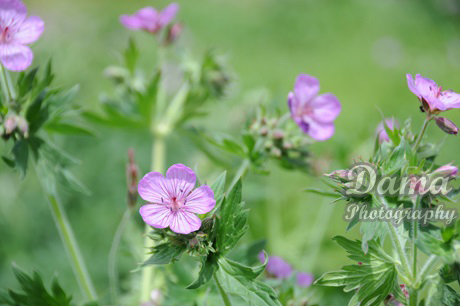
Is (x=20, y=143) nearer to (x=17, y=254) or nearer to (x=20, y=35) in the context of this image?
(x=20, y=35)

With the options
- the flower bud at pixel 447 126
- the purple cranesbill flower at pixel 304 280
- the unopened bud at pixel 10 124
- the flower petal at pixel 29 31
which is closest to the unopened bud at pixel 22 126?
the unopened bud at pixel 10 124

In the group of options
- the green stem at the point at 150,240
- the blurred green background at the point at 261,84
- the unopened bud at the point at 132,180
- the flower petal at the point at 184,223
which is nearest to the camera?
the flower petal at the point at 184,223

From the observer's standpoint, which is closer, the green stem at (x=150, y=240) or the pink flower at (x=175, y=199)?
the pink flower at (x=175, y=199)

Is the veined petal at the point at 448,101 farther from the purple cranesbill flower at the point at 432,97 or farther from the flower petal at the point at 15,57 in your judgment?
the flower petal at the point at 15,57

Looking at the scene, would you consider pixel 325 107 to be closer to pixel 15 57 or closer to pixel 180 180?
pixel 180 180

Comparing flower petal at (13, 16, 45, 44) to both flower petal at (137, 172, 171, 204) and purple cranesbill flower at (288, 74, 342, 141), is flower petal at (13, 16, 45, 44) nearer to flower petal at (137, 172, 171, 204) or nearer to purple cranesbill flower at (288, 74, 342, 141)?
flower petal at (137, 172, 171, 204)

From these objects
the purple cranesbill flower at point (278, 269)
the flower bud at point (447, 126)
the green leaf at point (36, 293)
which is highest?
the flower bud at point (447, 126)

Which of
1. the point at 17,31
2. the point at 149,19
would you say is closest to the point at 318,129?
the point at 149,19
